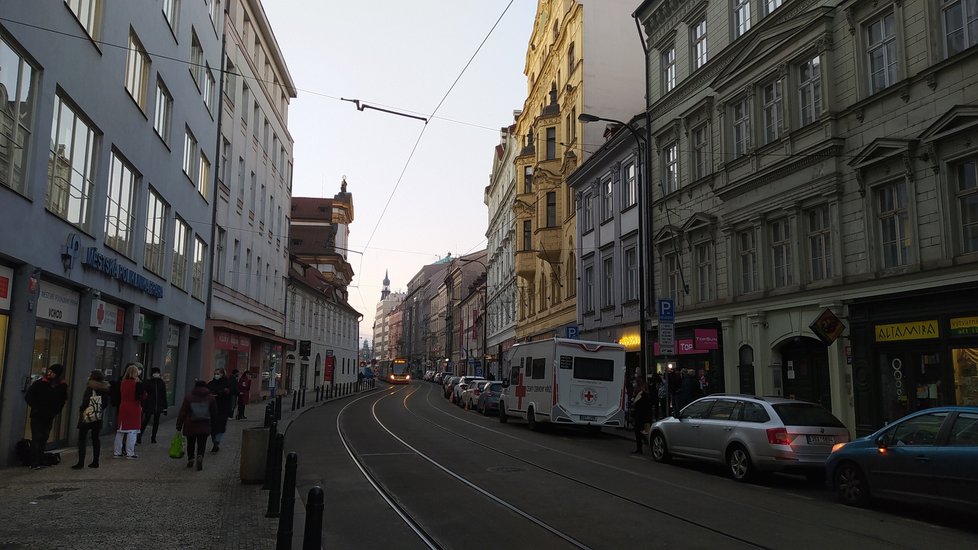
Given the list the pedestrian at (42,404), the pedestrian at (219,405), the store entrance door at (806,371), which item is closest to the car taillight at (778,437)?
the store entrance door at (806,371)

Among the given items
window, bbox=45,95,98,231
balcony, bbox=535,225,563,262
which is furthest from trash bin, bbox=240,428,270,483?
balcony, bbox=535,225,563,262

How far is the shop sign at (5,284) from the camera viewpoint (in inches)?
463

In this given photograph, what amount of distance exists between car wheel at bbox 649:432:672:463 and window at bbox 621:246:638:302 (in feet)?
44.5

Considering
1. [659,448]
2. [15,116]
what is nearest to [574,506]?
[659,448]

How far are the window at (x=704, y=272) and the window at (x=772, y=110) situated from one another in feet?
13.8

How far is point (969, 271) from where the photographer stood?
1377 centimetres

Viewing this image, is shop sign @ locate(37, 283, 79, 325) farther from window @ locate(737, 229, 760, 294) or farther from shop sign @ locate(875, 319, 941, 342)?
window @ locate(737, 229, 760, 294)

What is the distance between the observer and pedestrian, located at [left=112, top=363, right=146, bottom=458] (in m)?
13.0

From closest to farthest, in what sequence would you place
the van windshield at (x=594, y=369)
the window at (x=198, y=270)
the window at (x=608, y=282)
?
the van windshield at (x=594, y=369) < the window at (x=198, y=270) < the window at (x=608, y=282)

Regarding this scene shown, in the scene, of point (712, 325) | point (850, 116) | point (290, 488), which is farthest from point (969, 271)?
point (290, 488)

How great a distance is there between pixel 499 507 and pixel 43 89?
10392 millimetres

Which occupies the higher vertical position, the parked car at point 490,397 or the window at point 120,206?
the window at point 120,206

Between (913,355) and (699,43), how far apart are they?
1371 centimetres

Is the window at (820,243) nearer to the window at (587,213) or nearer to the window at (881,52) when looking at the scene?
the window at (881,52)
